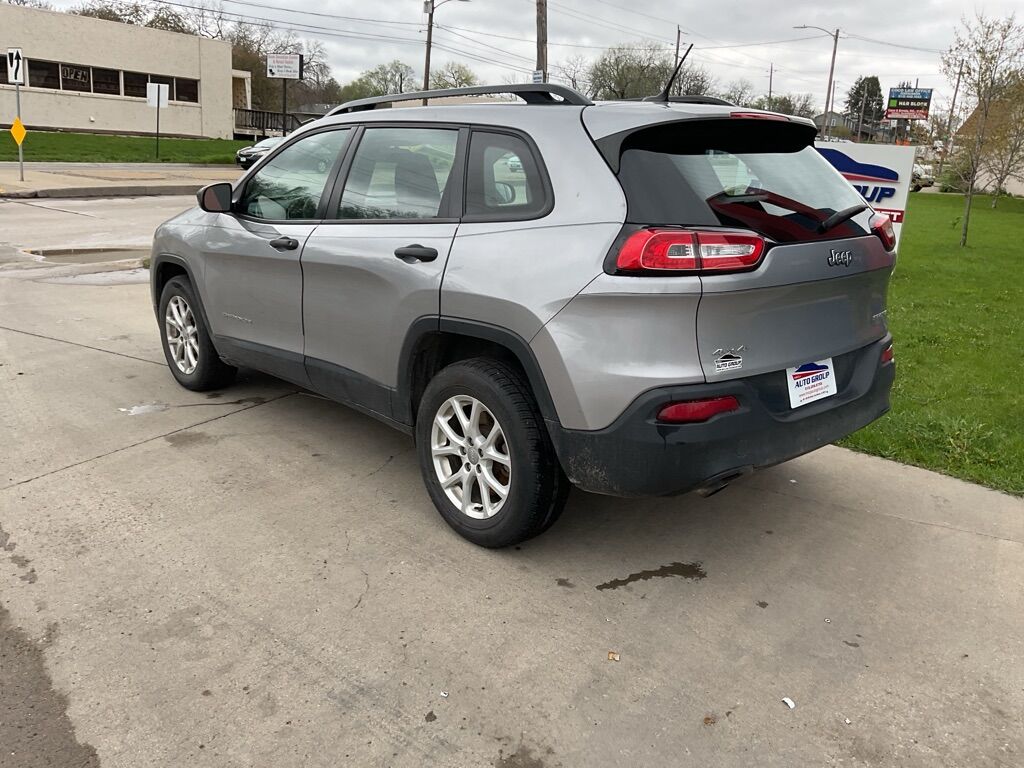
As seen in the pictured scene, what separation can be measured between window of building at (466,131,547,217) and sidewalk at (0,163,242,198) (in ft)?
58.0

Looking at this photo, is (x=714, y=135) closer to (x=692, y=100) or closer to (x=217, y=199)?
(x=692, y=100)

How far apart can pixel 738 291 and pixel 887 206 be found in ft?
22.6

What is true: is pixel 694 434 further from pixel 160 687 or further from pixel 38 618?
pixel 38 618

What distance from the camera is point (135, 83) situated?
42.4 metres

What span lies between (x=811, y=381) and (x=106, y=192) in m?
20.2

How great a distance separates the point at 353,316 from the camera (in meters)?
3.96

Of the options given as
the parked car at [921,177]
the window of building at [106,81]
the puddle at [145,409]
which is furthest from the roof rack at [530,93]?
the window of building at [106,81]

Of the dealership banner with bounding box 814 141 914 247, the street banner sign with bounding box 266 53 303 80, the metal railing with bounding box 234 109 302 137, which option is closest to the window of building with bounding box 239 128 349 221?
the dealership banner with bounding box 814 141 914 247

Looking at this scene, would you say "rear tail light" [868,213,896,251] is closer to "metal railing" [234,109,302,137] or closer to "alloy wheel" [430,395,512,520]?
"alloy wheel" [430,395,512,520]

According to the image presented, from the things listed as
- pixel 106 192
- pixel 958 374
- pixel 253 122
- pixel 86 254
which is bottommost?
pixel 958 374

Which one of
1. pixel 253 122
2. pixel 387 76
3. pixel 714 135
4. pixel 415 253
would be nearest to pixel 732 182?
pixel 714 135

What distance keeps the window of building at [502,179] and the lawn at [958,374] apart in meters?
2.78

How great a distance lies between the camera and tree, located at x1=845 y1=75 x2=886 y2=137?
120 metres

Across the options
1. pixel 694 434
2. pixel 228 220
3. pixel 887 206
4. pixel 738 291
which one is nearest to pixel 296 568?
pixel 694 434
